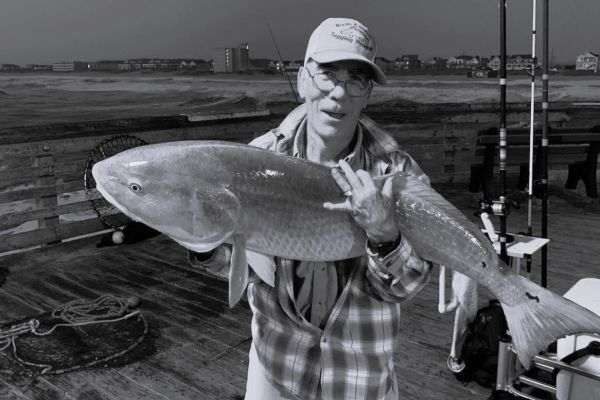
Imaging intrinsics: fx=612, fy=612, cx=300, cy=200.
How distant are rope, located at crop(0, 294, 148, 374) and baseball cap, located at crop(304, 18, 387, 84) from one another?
313cm

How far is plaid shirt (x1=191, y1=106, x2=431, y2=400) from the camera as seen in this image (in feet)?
6.12

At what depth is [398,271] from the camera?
5.49ft

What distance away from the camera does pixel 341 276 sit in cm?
190

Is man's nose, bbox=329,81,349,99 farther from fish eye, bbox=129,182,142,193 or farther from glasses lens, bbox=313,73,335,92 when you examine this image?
fish eye, bbox=129,182,142,193

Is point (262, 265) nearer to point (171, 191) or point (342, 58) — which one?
point (171, 191)

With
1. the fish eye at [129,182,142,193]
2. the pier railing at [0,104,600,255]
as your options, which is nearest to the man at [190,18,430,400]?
the fish eye at [129,182,142,193]

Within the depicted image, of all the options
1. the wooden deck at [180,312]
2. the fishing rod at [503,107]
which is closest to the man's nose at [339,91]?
the fishing rod at [503,107]

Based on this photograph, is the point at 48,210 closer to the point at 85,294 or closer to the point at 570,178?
the point at 85,294

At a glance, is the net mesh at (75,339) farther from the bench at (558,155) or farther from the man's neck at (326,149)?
the bench at (558,155)

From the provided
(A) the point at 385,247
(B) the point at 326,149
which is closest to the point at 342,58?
(B) the point at 326,149

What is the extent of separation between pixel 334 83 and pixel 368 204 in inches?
15.0

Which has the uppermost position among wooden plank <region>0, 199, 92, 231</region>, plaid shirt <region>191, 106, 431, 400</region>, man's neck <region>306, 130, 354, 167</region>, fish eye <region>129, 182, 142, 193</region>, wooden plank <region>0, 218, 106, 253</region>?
man's neck <region>306, 130, 354, 167</region>

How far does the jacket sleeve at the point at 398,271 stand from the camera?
1653 mm

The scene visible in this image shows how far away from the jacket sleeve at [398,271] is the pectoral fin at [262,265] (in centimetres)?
28
